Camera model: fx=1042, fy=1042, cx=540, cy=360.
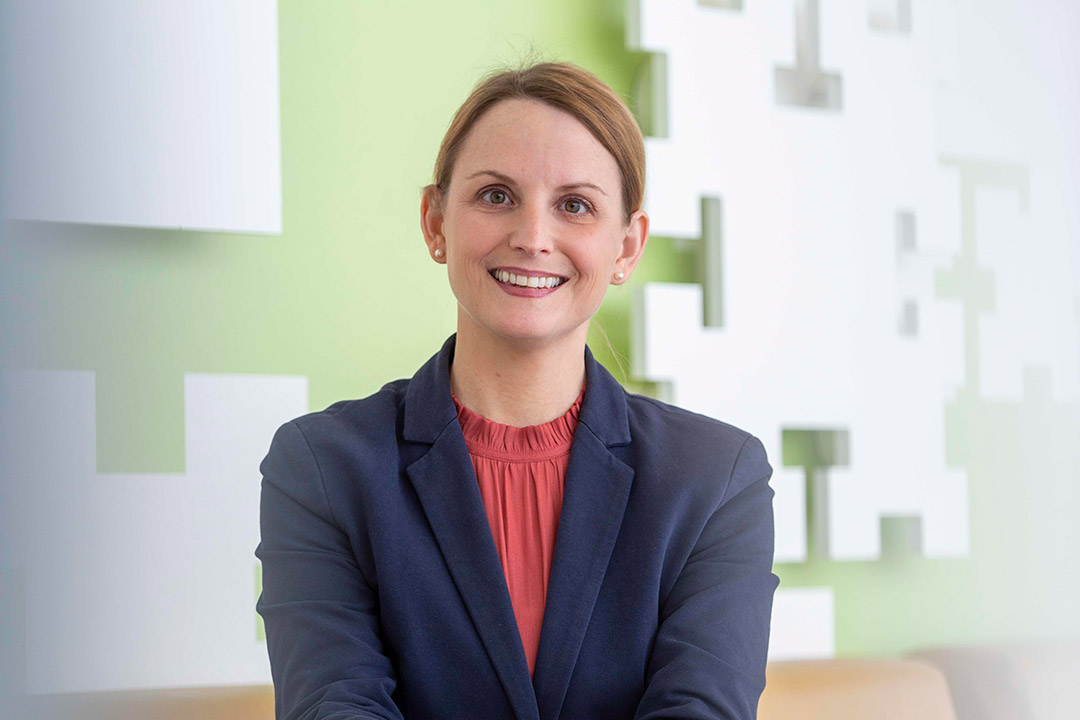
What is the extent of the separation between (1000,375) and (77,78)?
1837 mm

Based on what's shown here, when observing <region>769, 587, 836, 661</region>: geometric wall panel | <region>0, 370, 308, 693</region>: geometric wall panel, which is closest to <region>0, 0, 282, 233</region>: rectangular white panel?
<region>0, 370, 308, 693</region>: geometric wall panel

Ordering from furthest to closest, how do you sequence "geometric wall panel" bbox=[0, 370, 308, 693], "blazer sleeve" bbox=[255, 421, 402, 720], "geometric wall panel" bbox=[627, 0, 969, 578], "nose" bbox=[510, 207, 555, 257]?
"geometric wall panel" bbox=[627, 0, 969, 578] → "geometric wall panel" bbox=[0, 370, 308, 693] → "nose" bbox=[510, 207, 555, 257] → "blazer sleeve" bbox=[255, 421, 402, 720]

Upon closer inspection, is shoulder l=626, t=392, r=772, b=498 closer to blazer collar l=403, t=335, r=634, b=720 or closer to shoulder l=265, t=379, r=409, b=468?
blazer collar l=403, t=335, r=634, b=720

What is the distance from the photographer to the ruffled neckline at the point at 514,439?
→ 4.03 feet

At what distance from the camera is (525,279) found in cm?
119

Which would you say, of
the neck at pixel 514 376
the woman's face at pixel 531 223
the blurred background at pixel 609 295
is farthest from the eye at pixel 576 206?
the blurred background at pixel 609 295

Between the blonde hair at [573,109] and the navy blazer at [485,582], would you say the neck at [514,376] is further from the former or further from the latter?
the blonde hair at [573,109]

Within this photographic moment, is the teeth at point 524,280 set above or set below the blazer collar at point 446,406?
above

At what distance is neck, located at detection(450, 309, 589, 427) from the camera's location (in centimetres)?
123

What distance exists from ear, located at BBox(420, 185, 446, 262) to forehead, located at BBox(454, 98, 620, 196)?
0.28 feet

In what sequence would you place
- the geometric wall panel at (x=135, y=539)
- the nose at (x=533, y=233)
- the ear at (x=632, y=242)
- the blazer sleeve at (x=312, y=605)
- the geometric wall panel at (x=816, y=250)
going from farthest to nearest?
1. the geometric wall panel at (x=816, y=250)
2. the geometric wall panel at (x=135, y=539)
3. the ear at (x=632, y=242)
4. the nose at (x=533, y=233)
5. the blazer sleeve at (x=312, y=605)

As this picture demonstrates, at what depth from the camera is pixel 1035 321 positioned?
2223 mm

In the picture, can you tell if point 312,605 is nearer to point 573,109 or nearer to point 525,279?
point 525,279

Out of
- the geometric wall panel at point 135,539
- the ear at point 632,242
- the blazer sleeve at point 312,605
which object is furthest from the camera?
the geometric wall panel at point 135,539
